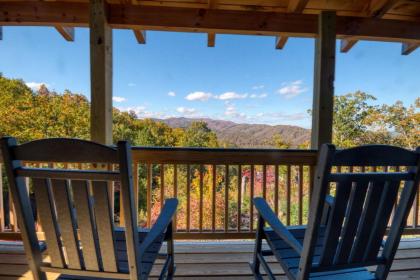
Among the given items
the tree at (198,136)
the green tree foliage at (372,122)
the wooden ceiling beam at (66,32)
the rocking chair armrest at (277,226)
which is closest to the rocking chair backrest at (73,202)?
the rocking chair armrest at (277,226)

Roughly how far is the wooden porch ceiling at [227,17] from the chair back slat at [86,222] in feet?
6.33

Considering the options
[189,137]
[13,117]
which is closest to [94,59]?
[189,137]

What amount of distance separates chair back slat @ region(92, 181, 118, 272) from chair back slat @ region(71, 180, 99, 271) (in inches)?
1.6

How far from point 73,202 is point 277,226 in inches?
36.4

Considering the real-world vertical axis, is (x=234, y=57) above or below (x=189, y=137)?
above

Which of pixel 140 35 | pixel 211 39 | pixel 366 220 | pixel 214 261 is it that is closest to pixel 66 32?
pixel 140 35

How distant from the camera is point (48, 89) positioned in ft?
45.5

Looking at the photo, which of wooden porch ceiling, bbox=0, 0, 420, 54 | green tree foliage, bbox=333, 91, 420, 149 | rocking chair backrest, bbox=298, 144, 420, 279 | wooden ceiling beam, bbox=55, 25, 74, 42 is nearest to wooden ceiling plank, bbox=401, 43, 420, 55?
wooden porch ceiling, bbox=0, 0, 420, 54

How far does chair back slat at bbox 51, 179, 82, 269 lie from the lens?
40.6 inches

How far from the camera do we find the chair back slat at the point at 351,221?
1071 millimetres

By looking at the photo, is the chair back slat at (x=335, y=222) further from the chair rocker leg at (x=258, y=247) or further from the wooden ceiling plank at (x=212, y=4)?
the wooden ceiling plank at (x=212, y=4)

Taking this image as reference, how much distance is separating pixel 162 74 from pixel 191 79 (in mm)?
1969

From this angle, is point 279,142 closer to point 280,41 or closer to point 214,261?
point 280,41

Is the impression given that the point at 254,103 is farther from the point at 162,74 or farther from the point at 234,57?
the point at 162,74
